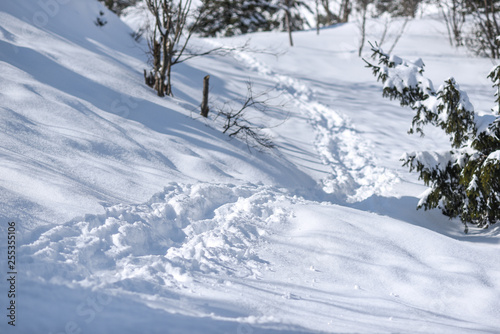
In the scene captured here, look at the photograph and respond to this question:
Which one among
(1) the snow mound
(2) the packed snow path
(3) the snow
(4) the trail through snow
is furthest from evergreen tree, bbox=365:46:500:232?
(1) the snow mound

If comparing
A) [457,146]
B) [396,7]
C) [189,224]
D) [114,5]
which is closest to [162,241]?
[189,224]

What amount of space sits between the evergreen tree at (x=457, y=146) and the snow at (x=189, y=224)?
0.28 m

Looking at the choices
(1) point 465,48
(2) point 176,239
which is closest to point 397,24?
(1) point 465,48

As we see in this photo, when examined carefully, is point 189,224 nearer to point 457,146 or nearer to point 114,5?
point 457,146

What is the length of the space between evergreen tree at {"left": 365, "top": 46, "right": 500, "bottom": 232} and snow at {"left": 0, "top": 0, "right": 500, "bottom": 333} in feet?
0.91

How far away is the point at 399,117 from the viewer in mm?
12523

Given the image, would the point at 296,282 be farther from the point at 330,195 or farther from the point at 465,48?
the point at 465,48

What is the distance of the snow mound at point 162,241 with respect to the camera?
3475mm

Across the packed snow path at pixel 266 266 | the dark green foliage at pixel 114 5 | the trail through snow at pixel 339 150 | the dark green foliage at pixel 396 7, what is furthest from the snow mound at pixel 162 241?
the dark green foliage at pixel 396 7

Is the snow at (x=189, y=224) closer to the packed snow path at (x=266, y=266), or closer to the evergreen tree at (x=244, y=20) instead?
the packed snow path at (x=266, y=266)

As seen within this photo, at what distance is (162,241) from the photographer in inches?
169

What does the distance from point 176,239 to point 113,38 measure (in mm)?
10024

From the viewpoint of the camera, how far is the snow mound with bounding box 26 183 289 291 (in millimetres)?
3475

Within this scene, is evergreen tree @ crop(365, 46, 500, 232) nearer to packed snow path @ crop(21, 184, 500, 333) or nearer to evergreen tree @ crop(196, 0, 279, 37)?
packed snow path @ crop(21, 184, 500, 333)
